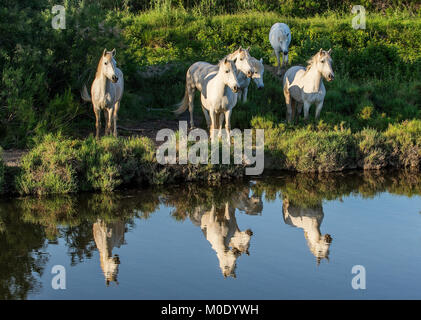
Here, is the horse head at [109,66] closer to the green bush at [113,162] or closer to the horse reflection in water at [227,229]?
the green bush at [113,162]

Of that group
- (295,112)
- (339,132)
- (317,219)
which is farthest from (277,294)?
(295,112)

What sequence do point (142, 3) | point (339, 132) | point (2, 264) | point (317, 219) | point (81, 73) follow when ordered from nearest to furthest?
point (2, 264) → point (317, 219) → point (339, 132) → point (81, 73) → point (142, 3)

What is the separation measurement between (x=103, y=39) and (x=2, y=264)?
26.5ft

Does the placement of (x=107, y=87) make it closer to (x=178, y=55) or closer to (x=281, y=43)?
(x=281, y=43)

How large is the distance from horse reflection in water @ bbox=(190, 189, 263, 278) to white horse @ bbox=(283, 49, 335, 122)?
3497 millimetres

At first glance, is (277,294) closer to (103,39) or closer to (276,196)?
(276,196)

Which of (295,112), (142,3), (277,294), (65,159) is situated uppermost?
(142,3)

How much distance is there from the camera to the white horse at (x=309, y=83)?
13.6 meters

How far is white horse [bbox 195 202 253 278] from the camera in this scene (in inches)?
342

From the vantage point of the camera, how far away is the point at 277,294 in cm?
752

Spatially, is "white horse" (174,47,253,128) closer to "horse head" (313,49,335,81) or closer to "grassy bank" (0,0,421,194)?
"grassy bank" (0,0,421,194)

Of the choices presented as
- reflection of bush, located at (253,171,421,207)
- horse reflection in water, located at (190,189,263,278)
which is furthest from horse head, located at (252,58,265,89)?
horse reflection in water, located at (190,189,263,278)

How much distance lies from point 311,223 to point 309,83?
4.61 m

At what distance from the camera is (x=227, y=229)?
32.8ft
